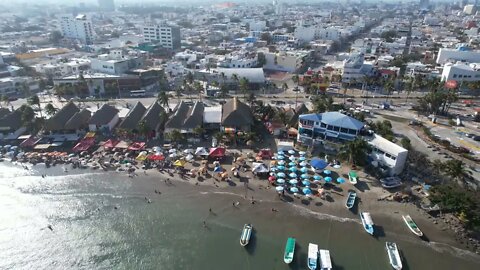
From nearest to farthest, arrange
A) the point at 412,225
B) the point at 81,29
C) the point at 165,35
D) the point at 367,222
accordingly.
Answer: the point at 412,225
the point at 367,222
the point at 165,35
the point at 81,29

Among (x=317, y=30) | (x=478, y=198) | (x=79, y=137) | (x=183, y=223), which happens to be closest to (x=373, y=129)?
(x=478, y=198)

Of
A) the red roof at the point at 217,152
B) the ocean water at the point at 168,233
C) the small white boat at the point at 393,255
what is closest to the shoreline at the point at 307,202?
the ocean water at the point at 168,233

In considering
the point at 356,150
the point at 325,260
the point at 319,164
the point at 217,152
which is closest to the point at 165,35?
the point at 217,152

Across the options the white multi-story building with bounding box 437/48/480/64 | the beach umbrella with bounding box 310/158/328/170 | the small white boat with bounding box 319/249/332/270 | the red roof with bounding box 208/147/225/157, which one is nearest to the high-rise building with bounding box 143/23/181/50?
the white multi-story building with bounding box 437/48/480/64

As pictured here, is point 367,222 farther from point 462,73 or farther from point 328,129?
point 462,73

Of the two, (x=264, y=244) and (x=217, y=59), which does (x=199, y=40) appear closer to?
(x=217, y=59)

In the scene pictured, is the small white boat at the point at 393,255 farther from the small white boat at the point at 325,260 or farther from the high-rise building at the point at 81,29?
the high-rise building at the point at 81,29

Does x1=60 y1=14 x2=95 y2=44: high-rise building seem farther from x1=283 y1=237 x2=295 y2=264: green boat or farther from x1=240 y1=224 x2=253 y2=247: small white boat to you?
x1=283 y1=237 x2=295 y2=264: green boat
